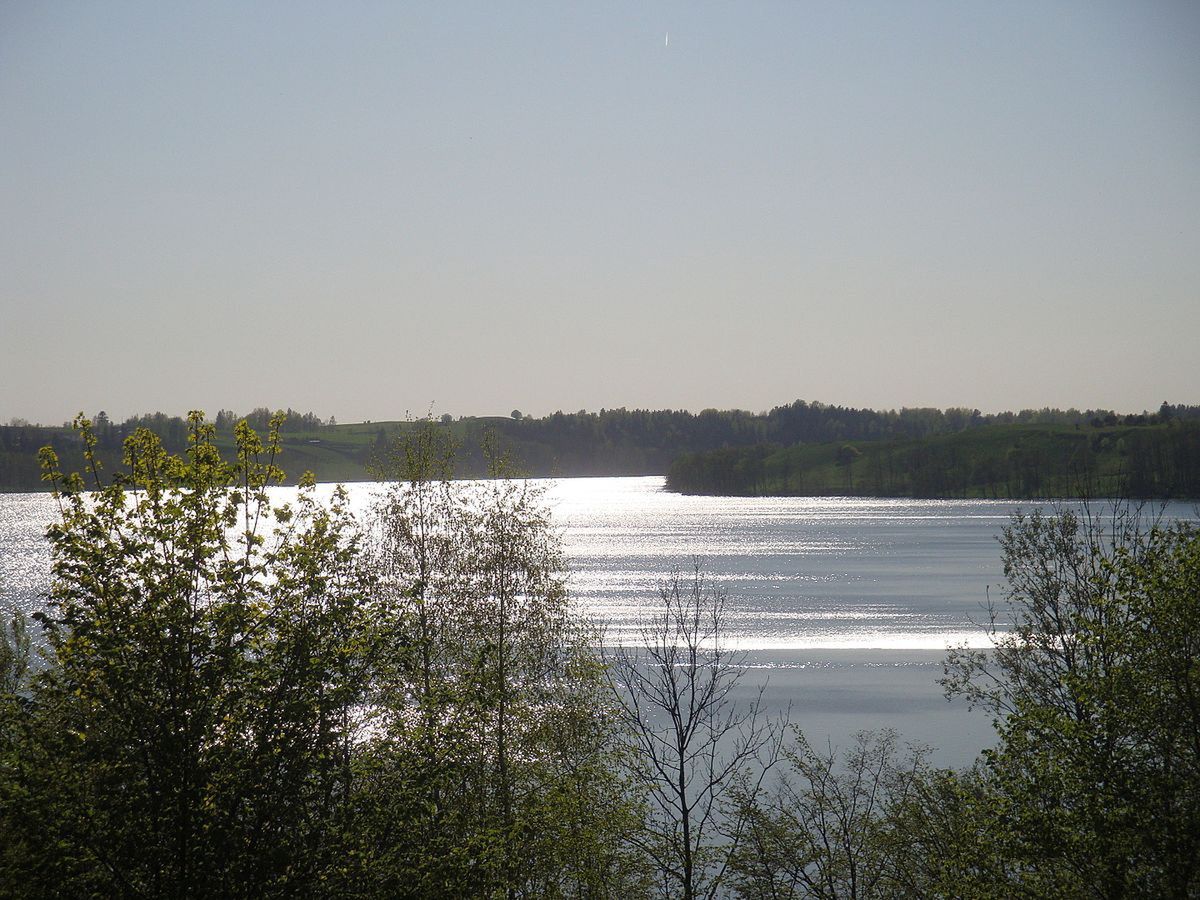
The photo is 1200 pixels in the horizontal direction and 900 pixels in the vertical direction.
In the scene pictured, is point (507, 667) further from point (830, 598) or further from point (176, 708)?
point (830, 598)

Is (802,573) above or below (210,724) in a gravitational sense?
below

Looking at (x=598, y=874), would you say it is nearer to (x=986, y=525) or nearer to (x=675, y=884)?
(x=675, y=884)

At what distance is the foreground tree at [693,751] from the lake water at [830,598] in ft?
12.2

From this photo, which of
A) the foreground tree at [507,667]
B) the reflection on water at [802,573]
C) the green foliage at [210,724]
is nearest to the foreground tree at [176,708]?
the green foliage at [210,724]

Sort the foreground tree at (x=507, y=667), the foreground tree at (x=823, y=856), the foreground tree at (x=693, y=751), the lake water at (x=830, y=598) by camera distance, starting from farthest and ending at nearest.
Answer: the lake water at (x=830, y=598)
the foreground tree at (x=823, y=856)
the foreground tree at (x=693, y=751)
the foreground tree at (x=507, y=667)

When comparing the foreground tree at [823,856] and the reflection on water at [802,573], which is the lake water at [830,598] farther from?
the foreground tree at [823,856]

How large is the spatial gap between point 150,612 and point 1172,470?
20454cm

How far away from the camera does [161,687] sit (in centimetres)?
1040

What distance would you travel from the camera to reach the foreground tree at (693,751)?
809 inches

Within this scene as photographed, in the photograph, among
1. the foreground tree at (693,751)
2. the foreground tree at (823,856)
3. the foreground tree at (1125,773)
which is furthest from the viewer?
the foreground tree at (823,856)

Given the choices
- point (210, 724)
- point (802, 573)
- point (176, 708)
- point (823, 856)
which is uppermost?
point (176, 708)

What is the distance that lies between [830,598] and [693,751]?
5159cm

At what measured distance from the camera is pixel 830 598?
8931 cm

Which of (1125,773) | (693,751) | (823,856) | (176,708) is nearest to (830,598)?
(693,751)
